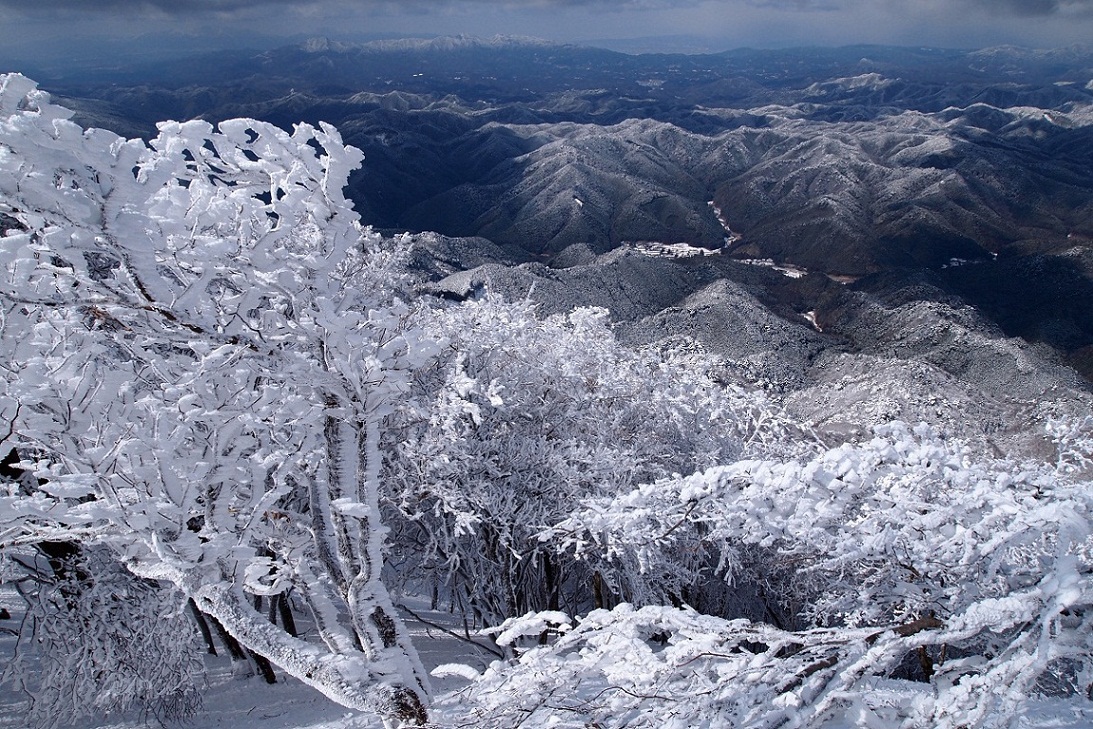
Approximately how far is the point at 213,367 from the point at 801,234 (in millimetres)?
110801

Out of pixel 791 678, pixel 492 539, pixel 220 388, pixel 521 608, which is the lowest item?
pixel 521 608

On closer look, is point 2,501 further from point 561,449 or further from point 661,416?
point 661,416

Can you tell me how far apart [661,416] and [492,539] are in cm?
444

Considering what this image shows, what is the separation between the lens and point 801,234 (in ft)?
338

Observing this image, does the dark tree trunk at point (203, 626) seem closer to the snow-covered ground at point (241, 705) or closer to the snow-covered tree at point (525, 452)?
the snow-covered ground at point (241, 705)

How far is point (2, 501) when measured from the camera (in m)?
3.68

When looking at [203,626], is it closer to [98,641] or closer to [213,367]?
[98,641]

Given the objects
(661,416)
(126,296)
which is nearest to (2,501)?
(126,296)

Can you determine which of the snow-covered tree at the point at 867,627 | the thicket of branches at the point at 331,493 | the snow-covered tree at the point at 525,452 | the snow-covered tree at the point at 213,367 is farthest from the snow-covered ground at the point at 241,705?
the snow-covered tree at the point at 867,627

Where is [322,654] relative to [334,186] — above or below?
below

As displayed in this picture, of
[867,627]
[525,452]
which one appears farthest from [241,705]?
[867,627]

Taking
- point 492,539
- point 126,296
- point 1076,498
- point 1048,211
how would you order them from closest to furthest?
point 126,296
point 1076,498
point 492,539
point 1048,211

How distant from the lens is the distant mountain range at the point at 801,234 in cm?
5047

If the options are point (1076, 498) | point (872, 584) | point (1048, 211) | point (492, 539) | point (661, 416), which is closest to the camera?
point (1076, 498)
